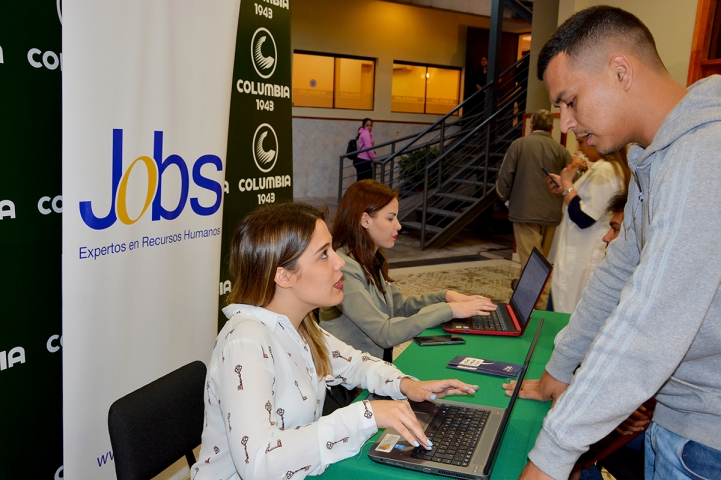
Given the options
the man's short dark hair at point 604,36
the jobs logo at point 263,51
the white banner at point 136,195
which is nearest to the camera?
the man's short dark hair at point 604,36

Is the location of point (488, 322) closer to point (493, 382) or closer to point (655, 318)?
point (493, 382)

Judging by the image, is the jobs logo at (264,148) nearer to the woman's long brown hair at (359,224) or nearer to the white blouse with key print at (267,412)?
the woman's long brown hair at (359,224)

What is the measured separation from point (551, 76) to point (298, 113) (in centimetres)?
1113

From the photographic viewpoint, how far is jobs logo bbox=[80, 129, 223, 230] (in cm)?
213

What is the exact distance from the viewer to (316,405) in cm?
162

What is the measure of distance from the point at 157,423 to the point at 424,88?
13.4 meters

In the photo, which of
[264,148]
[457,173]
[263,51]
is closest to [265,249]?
[264,148]

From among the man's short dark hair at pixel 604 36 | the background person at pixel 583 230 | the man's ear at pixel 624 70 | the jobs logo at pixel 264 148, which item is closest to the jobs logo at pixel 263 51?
the jobs logo at pixel 264 148

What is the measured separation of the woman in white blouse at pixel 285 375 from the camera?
4.29ft

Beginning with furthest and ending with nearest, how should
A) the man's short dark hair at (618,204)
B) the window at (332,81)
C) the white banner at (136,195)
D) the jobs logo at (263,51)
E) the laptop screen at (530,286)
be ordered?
the window at (332,81) < the jobs logo at (263,51) < the man's short dark hair at (618,204) < the laptop screen at (530,286) < the white banner at (136,195)

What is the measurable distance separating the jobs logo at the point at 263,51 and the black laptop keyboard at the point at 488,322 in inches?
73.2

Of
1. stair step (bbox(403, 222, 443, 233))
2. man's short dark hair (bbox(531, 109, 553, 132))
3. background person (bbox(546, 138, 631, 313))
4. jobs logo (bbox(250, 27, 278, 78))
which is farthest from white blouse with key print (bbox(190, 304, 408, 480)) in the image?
stair step (bbox(403, 222, 443, 233))

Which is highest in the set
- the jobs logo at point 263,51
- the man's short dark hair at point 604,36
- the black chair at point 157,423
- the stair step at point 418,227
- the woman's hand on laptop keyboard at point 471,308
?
the jobs logo at point 263,51

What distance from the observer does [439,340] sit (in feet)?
7.32
